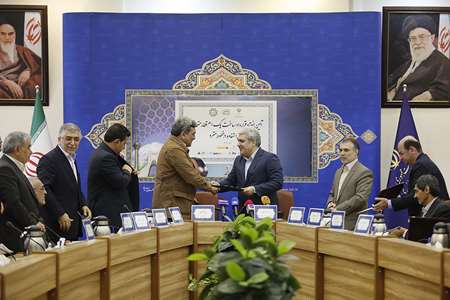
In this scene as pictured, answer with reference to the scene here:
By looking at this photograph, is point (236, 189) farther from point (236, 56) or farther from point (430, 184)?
point (236, 56)

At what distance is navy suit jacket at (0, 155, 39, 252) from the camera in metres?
4.73

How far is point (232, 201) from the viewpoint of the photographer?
880 centimetres

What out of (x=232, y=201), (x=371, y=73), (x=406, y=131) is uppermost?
(x=371, y=73)

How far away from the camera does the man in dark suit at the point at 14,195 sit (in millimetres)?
4738

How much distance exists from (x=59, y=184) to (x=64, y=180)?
4 centimetres

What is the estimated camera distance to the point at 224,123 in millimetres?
9180

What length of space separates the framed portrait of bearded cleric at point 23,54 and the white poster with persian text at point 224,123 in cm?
181

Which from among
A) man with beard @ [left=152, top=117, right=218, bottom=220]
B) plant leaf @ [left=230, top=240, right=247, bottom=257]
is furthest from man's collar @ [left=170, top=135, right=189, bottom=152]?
plant leaf @ [left=230, top=240, right=247, bottom=257]

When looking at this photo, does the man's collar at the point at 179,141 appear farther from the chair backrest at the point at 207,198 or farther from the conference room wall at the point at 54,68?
the conference room wall at the point at 54,68

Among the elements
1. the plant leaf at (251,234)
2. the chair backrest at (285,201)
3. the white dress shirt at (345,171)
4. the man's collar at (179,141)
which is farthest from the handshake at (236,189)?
the plant leaf at (251,234)

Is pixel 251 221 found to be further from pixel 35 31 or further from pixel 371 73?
pixel 35 31

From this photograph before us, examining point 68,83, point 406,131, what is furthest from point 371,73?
point 68,83

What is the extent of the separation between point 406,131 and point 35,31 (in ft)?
13.9

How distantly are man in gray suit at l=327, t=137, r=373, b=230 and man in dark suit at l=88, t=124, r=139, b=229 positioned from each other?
1462 millimetres
